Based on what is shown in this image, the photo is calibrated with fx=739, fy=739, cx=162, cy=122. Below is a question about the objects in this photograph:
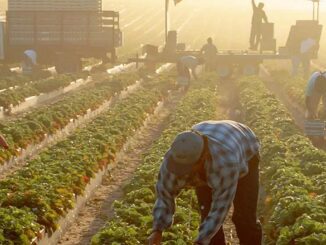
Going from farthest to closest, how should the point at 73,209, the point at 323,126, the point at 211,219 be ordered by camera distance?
the point at 323,126, the point at 73,209, the point at 211,219

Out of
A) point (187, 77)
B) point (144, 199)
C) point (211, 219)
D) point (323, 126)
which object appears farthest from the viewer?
point (187, 77)

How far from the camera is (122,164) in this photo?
54.0ft

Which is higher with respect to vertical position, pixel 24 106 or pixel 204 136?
pixel 204 136

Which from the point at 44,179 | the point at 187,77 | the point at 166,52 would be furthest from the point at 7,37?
the point at 44,179

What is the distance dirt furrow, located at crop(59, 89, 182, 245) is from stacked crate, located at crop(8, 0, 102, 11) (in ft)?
57.6

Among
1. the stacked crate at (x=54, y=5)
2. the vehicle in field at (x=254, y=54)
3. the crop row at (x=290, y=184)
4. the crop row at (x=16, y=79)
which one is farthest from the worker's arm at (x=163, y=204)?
the stacked crate at (x=54, y=5)

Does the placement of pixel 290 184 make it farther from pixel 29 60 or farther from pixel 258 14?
pixel 258 14

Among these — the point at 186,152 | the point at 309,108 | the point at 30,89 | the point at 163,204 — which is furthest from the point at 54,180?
the point at 30,89

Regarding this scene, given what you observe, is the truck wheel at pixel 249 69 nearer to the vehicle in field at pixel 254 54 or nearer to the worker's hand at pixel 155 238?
the vehicle in field at pixel 254 54

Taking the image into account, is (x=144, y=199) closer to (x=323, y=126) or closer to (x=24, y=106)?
(x=323, y=126)

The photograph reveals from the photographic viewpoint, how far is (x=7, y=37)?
36.6 metres

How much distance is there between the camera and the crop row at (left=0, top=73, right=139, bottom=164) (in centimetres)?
1630

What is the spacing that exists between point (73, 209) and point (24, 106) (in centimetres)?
1384

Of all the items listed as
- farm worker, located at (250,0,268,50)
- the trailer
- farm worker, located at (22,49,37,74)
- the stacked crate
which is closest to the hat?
farm worker, located at (22,49,37,74)
